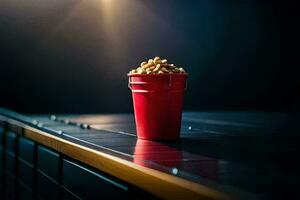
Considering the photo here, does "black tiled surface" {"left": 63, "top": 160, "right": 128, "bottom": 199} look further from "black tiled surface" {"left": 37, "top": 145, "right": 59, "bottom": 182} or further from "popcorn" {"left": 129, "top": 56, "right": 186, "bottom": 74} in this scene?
"popcorn" {"left": 129, "top": 56, "right": 186, "bottom": 74}

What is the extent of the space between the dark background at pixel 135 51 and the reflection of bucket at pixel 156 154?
7.00 feet

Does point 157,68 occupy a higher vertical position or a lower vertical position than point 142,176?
higher

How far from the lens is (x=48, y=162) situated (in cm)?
166

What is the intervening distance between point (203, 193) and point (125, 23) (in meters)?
2.91

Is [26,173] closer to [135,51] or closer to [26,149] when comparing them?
[26,149]

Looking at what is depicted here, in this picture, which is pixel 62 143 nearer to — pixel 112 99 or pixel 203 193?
pixel 203 193

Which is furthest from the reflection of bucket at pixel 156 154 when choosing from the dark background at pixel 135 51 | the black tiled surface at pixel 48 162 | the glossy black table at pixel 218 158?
the dark background at pixel 135 51

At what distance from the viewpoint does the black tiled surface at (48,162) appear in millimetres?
1554

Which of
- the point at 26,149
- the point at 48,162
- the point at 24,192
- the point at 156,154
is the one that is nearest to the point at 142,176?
the point at 156,154

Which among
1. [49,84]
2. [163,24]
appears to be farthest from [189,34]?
[49,84]

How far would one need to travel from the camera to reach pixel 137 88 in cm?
142

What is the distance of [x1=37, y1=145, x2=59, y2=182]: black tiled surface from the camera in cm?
155

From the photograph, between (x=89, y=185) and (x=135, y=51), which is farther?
(x=135, y=51)

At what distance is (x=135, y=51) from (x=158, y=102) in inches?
85.7
